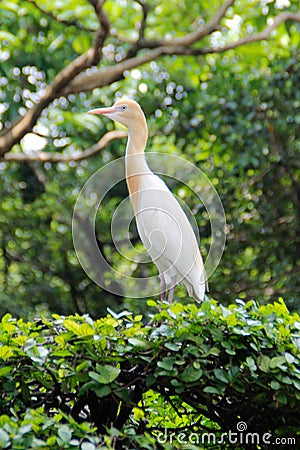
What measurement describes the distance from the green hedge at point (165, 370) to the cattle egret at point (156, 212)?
41.3 inches

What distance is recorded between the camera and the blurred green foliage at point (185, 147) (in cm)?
714

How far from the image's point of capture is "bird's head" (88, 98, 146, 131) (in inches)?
134

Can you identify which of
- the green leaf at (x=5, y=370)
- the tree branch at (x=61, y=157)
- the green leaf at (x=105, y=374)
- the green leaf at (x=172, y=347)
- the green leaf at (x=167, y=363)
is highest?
the green leaf at (x=5, y=370)

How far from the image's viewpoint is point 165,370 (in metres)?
2.25

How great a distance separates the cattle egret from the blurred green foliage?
124 inches

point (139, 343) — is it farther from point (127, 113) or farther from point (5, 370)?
point (127, 113)

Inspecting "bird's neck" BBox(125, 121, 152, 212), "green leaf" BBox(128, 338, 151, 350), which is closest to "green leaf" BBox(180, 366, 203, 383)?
"green leaf" BBox(128, 338, 151, 350)

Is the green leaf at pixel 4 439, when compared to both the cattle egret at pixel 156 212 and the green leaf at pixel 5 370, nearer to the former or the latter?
the green leaf at pixel 5 370

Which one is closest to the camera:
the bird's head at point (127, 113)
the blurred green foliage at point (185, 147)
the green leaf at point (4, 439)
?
the green leaf at point (4, 439)

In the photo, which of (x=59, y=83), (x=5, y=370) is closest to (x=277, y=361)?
(x=5, y=370)

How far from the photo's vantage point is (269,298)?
7.16 meters

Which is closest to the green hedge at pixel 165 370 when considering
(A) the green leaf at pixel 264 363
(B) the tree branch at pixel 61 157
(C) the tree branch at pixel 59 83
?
(A) the green leaf at pixel 264 363

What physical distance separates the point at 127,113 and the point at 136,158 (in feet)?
0.72

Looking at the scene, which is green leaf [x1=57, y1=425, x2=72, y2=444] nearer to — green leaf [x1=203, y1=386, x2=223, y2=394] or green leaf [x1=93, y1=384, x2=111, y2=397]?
green leaf [x1=93, y1=384, x2=111, y2=397]
